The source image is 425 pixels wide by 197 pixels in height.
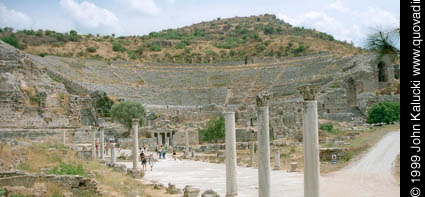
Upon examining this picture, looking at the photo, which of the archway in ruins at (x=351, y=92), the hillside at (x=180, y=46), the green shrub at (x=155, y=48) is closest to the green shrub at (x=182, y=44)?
the hillside at (x=180, y=46)

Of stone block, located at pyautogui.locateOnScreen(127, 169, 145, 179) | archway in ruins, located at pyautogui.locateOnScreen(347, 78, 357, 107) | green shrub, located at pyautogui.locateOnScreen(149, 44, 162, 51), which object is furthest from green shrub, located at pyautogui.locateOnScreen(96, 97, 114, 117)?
green shrub, located at pyautogui.locateOnScreen(149, 44, 162, 51)

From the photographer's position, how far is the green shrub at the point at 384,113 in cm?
3706

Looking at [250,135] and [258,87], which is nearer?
[250,135]

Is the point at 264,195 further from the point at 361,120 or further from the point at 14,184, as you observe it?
the point at 361,120

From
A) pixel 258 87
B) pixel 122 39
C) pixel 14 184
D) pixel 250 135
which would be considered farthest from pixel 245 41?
pixel 14 184

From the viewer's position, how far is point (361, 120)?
134ft

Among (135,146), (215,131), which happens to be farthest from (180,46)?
(135,146)

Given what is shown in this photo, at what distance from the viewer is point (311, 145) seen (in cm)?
902

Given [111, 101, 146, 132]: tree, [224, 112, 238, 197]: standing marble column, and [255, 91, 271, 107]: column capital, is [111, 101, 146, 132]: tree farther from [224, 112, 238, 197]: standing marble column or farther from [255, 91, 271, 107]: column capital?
[255, 91, 271, 107]: column capital

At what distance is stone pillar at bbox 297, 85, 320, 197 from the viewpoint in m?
8.91

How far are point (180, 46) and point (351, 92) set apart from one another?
5897 centimetres

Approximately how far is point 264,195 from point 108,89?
161 ft

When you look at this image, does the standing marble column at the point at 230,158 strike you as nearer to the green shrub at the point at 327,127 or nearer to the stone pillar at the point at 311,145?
the stone pillar at the point at 311,145

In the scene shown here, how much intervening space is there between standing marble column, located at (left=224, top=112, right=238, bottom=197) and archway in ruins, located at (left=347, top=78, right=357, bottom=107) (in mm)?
37837
